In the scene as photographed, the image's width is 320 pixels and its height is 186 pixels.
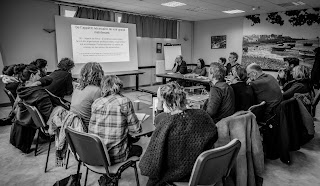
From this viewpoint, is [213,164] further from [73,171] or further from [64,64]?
[64,64]

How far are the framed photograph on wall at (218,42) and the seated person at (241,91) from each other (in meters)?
6.69

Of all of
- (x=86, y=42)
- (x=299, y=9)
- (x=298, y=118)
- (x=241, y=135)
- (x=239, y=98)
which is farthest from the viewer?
(x=299, y=9)

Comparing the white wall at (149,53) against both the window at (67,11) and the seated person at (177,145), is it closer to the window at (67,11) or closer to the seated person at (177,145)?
the window at (67,11)

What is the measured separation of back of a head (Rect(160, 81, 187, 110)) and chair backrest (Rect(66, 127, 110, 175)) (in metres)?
A: 0.51

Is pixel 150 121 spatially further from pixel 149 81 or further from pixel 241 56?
pixel 241 56

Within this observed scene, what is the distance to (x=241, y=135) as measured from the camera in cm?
180

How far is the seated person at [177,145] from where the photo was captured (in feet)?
4.56

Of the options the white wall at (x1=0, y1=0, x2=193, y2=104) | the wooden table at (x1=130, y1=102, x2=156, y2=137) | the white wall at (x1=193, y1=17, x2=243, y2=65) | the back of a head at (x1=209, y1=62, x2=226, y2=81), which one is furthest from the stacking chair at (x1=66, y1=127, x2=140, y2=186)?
the white wall at (x1=193, y1=17, x2=243, y2=65)

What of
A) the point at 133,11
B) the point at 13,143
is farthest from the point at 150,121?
the point at 133,11

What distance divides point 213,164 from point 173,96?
49 centimetres

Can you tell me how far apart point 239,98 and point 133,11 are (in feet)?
18.4

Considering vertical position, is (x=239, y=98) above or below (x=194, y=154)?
above

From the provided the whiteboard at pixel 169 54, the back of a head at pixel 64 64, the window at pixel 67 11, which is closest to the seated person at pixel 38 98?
the back of a head at pixel 64 64

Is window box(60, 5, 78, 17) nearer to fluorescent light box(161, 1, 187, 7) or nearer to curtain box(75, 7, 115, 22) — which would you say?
curtain box(75, 7, 115, 22)
